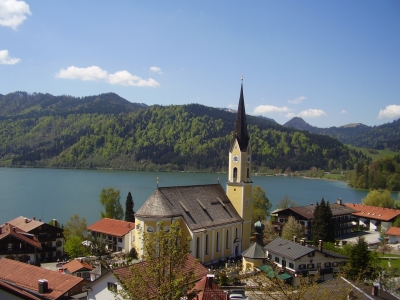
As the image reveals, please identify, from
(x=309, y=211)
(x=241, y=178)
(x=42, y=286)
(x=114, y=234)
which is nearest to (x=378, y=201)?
(x=309, y=211)

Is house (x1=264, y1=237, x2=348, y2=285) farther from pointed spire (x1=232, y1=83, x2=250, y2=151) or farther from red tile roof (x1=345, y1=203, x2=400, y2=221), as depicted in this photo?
red tile roof (x1=345, y1=203, x2=400, y2=221)

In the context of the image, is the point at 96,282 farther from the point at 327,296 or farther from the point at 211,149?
the point at 211,149

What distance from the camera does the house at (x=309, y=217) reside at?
49.4 m

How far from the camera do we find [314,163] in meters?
184

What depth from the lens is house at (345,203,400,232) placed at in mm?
55031

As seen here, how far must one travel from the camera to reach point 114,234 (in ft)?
130

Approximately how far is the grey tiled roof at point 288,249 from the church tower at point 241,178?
191 inches

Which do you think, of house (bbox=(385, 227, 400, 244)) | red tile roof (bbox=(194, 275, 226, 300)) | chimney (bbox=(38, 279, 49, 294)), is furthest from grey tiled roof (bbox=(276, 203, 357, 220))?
chimney (bbox=(38, 279, 49, 294))

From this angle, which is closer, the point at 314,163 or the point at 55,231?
the point at 55,231

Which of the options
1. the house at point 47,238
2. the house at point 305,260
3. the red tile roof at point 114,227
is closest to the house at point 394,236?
the house at point 305,260

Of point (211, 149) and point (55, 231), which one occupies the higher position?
point (211, 149)

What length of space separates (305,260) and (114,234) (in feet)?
58.3

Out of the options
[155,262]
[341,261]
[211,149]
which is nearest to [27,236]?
[341,261]

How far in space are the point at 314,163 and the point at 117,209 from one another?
145095mm
